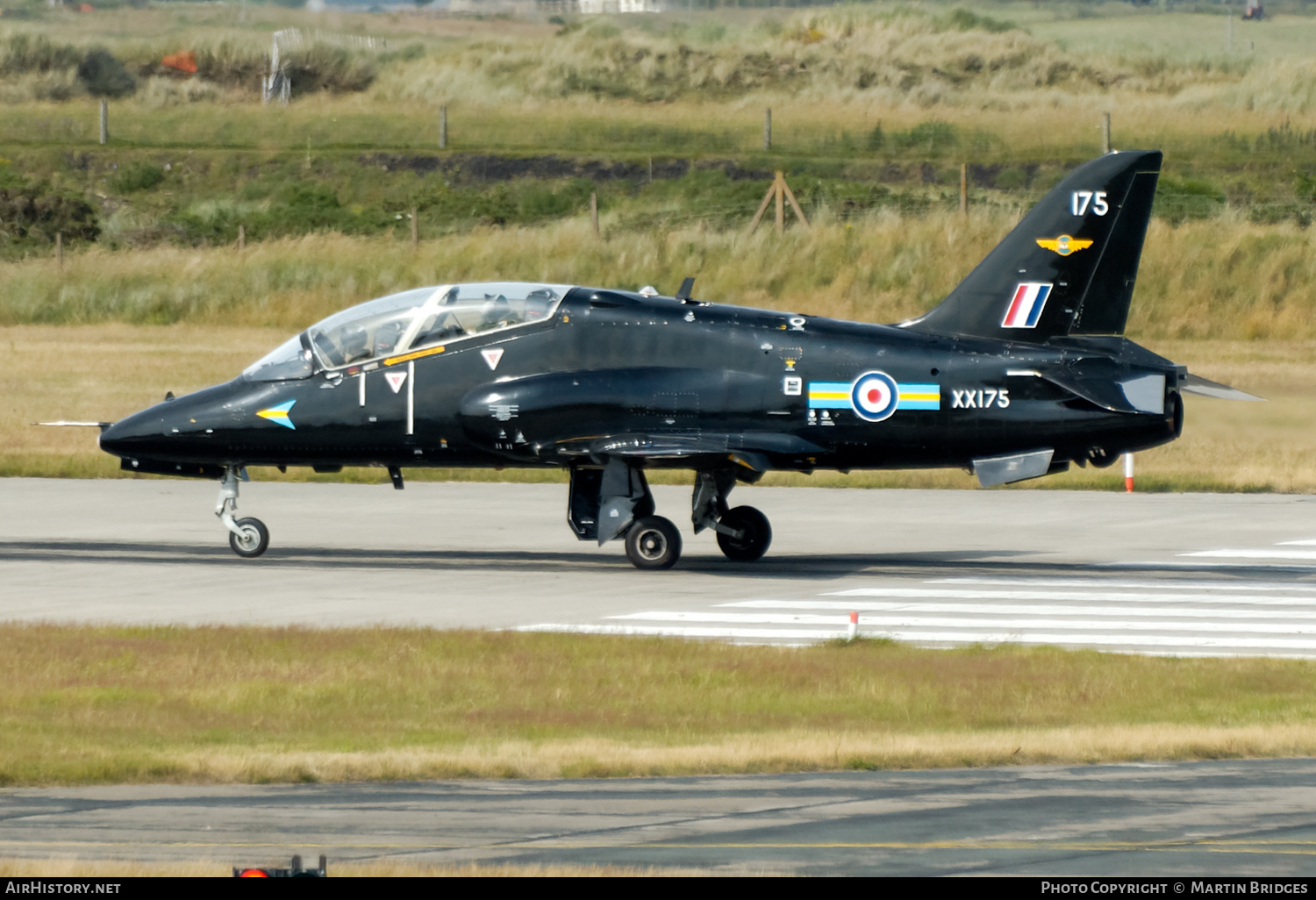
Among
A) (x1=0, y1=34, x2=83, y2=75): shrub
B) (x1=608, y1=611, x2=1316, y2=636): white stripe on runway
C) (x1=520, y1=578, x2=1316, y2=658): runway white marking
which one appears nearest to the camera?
(x1=520, y1=578, x2=1316, y2=658): runway white marking

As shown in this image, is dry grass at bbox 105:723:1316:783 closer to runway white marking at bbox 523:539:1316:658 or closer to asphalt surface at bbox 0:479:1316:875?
asphalt surface at bbox 0:479:1316:875

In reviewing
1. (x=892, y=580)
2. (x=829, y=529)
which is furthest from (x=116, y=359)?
(x=892, y=580)

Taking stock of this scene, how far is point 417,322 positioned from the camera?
75.8 feet

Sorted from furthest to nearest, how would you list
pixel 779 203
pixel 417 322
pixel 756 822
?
pixel 779 203
pixel 417 322
pixel 756 822

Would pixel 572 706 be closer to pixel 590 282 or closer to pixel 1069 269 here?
pixel 1069 269

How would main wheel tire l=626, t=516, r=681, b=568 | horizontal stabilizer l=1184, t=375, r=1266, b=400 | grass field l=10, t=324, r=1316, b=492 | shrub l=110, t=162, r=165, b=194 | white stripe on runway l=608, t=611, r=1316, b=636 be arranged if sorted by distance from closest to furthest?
white stripe on runway l=608, t=611, r=1316, b=636
horizontal stabilizer l=1184, t=375, r=1266, b=400
main wheel tire l=626, t=516, r=681, b=568
grass field l=10, t=324, r=1316, b=492
shrub l=110, t=162, r=165, b=194

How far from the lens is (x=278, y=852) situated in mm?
10133

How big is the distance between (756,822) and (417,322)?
1307 centimetres

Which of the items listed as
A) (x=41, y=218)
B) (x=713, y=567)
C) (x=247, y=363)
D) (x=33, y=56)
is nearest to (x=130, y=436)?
(x=713, y=567)

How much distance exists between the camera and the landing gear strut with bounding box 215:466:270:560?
78.2 ft

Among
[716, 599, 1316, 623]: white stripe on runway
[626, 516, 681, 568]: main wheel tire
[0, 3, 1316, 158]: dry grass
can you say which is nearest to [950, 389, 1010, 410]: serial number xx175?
[716, 599, 1316, 623]: white stripe on runway

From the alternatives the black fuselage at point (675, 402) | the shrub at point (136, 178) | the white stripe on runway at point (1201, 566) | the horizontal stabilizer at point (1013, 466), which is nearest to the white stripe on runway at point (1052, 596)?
the horizontal stabilizer at point (1013, 466)

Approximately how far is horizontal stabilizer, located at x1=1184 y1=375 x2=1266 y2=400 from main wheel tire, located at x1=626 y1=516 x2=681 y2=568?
6.31 meters

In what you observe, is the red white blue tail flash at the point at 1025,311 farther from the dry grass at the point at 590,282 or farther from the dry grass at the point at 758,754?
the dry grass at the point at 590,282
